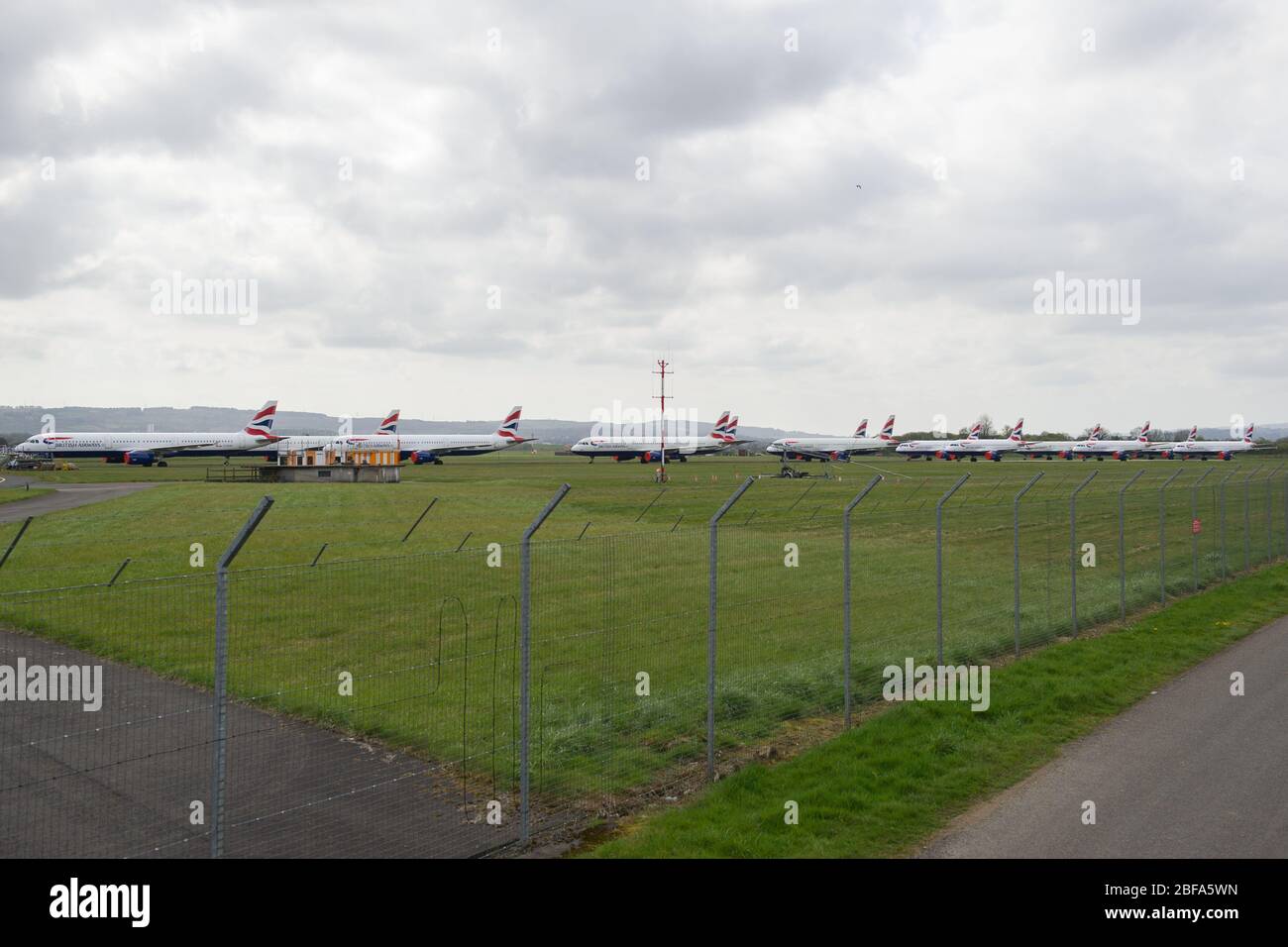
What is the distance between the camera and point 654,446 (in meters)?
99.1

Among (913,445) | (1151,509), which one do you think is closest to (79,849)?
(1151,509)

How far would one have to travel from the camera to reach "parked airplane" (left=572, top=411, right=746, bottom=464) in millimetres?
97750

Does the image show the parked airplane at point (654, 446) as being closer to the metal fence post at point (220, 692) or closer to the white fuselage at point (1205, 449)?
the white fuselage at point (1205, 449)

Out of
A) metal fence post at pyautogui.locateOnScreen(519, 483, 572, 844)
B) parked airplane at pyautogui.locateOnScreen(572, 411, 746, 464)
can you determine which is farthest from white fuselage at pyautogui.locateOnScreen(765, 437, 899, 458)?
metal fence post at pyautogui.locateOnScreen(519, 483, 572, 844)

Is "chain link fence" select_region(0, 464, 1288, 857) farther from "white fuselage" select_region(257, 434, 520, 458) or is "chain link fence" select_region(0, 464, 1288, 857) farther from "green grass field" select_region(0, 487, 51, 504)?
"white fuselage" select_region(257, 434, 520, 458)

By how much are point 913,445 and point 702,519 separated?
3738 inches

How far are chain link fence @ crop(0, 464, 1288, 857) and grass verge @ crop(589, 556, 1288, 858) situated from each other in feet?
1.60

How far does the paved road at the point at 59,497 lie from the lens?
105 feet

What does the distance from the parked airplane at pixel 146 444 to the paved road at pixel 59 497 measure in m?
30.7

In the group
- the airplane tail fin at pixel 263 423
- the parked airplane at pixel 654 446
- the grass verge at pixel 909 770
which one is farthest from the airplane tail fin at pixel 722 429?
the grass verge at pixel 909 770

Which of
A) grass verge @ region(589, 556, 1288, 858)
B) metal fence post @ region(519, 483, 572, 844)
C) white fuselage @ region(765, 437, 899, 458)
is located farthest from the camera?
white fuselage @ region(765, 437, 899, 458)

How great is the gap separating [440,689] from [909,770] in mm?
4551
